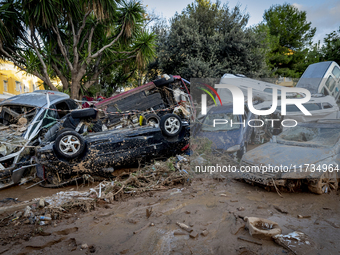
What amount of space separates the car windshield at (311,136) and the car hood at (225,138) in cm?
101

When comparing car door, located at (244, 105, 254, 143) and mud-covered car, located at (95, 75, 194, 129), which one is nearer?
mud-covered car, located at (95, 75, 194, 129)

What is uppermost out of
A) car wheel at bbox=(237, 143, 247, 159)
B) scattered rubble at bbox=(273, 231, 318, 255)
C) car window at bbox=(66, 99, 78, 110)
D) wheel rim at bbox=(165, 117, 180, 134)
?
car window at bbox=(66, 99, 78, 110)

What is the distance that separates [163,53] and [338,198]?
11.0 metres

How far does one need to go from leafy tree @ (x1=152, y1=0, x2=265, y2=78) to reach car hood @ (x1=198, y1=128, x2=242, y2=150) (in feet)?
21.9

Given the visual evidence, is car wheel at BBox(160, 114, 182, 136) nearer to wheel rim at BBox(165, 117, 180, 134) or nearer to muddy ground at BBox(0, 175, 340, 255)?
wheel rim at BBox(165, 117, 180, 134)

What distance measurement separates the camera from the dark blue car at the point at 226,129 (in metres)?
5.19

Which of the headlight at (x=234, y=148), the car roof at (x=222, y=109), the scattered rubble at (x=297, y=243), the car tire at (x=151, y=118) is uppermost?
the car roof at (x=222, y=109)

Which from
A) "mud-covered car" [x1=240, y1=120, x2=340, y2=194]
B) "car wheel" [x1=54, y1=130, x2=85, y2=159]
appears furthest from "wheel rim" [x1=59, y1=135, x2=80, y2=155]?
"mud-covered car" [x1=240, y1=120, x2=340, y2=194]

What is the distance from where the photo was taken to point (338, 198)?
3.53m

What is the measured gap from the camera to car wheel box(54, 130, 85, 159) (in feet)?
13.2

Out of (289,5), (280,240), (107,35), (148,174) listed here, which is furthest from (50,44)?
(289,5)

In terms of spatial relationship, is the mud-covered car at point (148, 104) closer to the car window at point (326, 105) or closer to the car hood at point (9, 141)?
the car hood at point (9, 141)

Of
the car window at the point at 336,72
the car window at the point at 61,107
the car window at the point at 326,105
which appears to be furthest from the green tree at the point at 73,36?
the car window at the point at 336,72

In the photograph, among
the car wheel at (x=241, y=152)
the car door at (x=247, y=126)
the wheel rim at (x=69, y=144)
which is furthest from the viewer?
the car door at (x=247, y=126)
